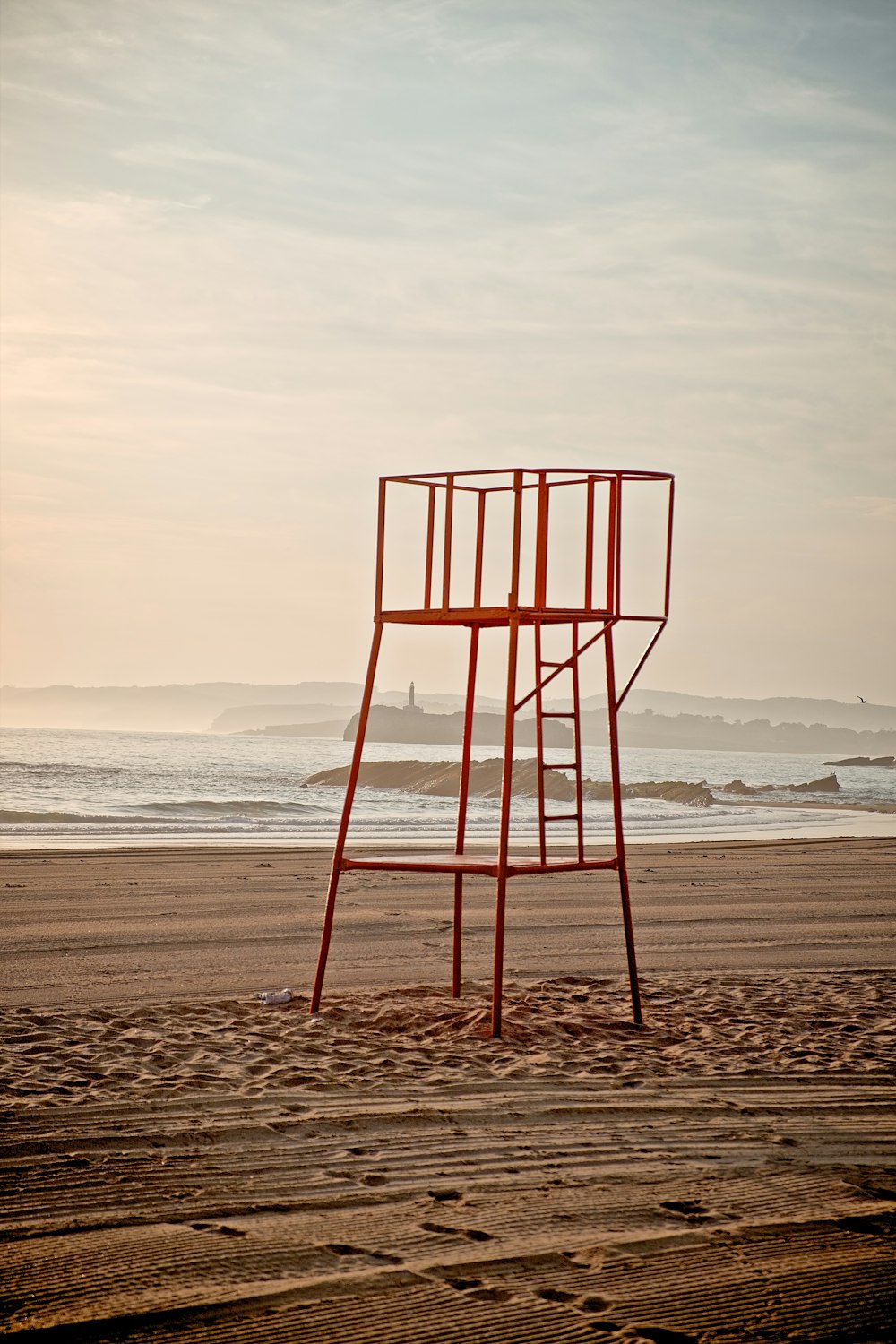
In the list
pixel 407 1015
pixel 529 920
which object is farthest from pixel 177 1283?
pixel 529 920

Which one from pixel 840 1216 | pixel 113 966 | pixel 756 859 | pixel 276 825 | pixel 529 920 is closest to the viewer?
pixel 840 1216

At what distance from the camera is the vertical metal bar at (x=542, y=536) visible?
22.1 ft

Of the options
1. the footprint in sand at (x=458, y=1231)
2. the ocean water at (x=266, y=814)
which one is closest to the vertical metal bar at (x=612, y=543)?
the footprint in sand at (x=458, y=1231)

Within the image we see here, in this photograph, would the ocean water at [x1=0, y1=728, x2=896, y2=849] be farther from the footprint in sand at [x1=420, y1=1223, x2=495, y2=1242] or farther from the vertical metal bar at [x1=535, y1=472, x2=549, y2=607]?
the footprint in sand at [x1=420, y1=1223, x2=495, y2=1242]

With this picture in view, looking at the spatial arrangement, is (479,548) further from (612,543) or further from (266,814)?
(266,814)

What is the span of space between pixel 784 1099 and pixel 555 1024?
66.4 inches

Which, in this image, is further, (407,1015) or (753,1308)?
(407,1015)

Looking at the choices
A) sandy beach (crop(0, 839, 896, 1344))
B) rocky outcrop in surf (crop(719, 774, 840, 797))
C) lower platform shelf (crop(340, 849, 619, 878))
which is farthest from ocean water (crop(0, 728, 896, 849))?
lower platform shelf (crop(340, 849, 619, 878))

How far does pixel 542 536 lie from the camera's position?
270 inches

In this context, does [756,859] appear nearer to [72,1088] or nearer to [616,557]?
[616,557]

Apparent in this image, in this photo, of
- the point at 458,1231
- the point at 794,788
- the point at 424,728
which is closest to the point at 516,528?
the point at 458,1231

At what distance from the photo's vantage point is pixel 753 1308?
325 cm

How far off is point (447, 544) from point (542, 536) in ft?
2.09

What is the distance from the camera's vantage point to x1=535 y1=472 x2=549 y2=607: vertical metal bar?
22.1ft
